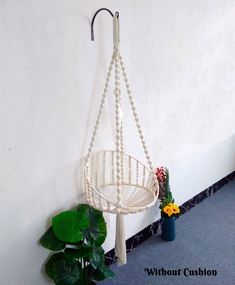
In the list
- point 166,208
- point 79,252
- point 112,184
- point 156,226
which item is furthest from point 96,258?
point 156,226

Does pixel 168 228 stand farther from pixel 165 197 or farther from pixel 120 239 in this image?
pixel 120 239

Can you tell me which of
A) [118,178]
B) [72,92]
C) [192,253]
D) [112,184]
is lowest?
[192,253]

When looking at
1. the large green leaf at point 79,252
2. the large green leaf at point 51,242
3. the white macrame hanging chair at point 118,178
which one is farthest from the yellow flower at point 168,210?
the large green leaf at point 51,242

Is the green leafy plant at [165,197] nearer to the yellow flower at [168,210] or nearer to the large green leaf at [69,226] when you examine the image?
the yellow flower at [168,210]

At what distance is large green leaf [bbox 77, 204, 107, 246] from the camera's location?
182 cm

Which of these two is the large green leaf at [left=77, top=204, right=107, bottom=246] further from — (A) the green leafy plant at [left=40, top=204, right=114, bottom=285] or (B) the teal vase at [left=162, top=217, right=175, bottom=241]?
(B) the teal vase at [left=162, top=217, right=175, bottom=241]

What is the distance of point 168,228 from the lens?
2.45 metres

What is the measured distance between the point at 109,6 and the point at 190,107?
1.14 m

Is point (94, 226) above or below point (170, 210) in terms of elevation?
above

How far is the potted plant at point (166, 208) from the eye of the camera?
2375mm

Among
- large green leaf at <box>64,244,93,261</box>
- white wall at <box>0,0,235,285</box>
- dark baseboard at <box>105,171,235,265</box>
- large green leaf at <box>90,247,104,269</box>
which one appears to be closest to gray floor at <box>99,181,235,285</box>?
dark baseboard at <box>105,171,235,265</box>

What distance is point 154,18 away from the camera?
2.12 m

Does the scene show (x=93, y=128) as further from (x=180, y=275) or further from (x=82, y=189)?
(x=180, y=275)

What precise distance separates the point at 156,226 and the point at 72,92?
139 centimetres
